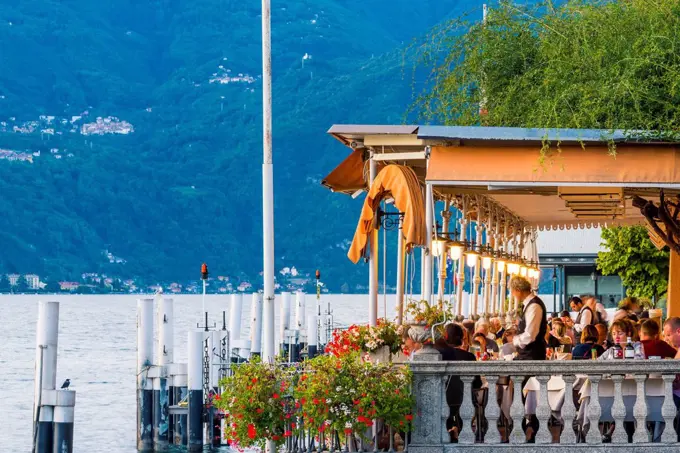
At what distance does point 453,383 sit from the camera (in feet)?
41.0

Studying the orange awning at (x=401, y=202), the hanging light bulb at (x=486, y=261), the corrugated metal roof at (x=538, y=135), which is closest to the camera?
the corrugated metal roof at (x=538, y=135)

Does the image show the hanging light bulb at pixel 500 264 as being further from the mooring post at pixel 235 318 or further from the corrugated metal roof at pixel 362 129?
the mooring post at pixel 235 318

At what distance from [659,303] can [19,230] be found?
159 meters

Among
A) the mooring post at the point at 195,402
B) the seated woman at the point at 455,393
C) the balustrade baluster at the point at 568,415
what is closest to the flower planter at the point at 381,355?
the seated woman at the point at 455,393

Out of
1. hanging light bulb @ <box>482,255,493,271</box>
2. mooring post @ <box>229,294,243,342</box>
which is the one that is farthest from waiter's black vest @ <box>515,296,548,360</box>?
mooring post @ <box>229,294,243,342</box>

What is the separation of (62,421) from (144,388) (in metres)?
7.23

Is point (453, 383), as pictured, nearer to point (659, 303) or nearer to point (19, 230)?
point (659, 303)

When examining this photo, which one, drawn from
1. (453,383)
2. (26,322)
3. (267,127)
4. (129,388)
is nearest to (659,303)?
(129,388)

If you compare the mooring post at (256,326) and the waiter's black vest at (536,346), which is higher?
the mooring post at (256,326)

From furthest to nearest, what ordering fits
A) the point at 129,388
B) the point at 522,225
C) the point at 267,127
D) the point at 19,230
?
the point at 19,230 → the point at 129,388 → the point at 522,225 → the point at 267,127

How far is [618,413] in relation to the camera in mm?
12062

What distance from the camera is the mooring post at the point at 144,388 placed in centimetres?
2589

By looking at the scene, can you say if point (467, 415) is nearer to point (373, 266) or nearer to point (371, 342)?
point (371, 342)

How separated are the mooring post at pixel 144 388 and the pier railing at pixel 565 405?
45.8 feet
